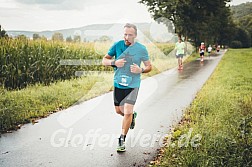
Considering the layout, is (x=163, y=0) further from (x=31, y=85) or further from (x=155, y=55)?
(x=31, y=85)

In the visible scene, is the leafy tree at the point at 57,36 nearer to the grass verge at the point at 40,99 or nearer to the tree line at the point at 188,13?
the grass verge at the point at 40,99

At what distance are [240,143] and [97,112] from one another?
4.19 metres

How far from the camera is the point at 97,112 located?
26.2ft

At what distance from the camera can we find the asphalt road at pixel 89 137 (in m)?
4.80

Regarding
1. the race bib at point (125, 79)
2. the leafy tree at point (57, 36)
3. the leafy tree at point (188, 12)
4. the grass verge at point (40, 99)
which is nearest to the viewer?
the race bib at point (125, 79)

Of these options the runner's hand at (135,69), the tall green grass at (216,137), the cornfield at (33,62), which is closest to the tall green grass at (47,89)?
the cornfield at (33,62)

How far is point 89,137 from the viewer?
5930mm

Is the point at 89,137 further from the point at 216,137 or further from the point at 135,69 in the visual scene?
the point at 216,137

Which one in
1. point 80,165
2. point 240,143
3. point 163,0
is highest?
point 163,0

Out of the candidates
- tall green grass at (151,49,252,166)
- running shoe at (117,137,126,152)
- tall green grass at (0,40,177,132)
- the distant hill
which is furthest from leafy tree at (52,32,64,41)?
running shoe at (117,137,126,152)

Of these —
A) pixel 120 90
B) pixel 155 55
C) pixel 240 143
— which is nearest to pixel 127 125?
pixel 120 90

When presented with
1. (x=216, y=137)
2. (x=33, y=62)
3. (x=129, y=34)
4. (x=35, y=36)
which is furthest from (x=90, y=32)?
(x=216, y=137)

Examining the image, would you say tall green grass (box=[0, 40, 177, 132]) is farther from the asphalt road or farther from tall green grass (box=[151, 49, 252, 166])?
tall green grass (box=[151, 49, 252, 166])

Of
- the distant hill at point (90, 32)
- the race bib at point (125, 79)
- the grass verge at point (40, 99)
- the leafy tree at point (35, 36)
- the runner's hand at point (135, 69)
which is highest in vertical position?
the distant hill at point (90, 32)
